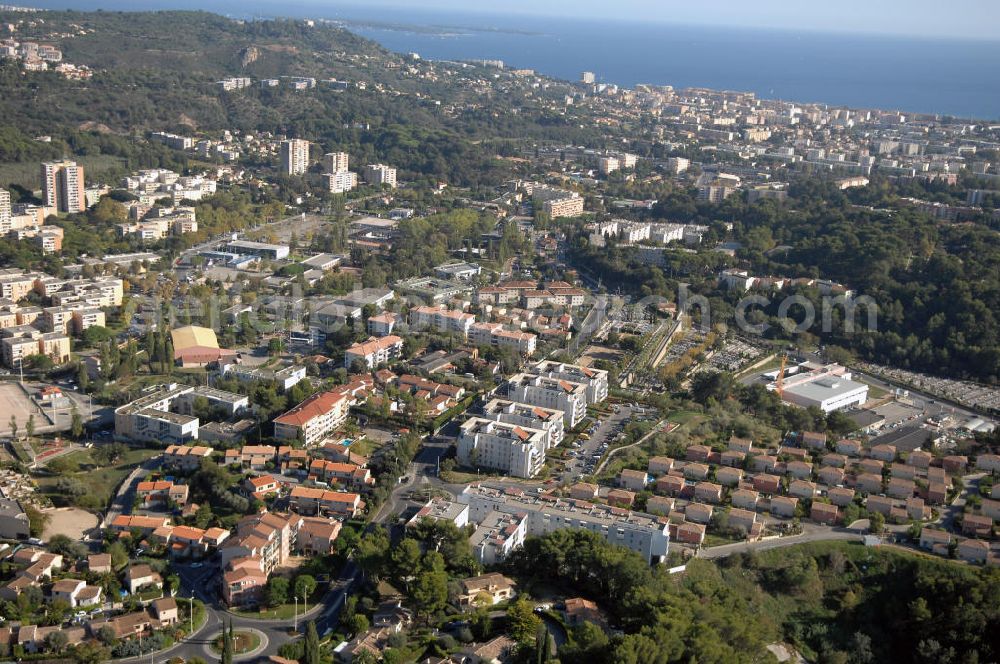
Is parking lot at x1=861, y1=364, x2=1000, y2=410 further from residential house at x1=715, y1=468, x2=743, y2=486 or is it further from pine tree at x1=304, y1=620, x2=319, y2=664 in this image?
pine tree at x1=304, y1=620, x2=319, y2=664

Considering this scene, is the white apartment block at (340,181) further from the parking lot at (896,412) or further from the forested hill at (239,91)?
the parking lot at (896,412)

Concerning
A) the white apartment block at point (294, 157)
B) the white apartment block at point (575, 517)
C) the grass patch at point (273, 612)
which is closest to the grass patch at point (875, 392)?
the white apartment block at point (575, 517)

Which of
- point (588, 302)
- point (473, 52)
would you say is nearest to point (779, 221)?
point (588, 302)

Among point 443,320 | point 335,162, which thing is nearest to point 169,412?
point 443,320

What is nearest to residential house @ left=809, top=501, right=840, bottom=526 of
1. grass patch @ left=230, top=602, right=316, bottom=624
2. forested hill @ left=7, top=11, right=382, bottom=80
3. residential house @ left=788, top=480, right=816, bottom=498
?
residential house @ left=788, top=480, right=816, bottom=498

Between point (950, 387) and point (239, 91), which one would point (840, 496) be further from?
point (239, 91)

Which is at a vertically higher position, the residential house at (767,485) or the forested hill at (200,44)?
the forested hill at (200,44)

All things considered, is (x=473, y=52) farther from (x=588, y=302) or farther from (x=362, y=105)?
(x=588, y=302)
